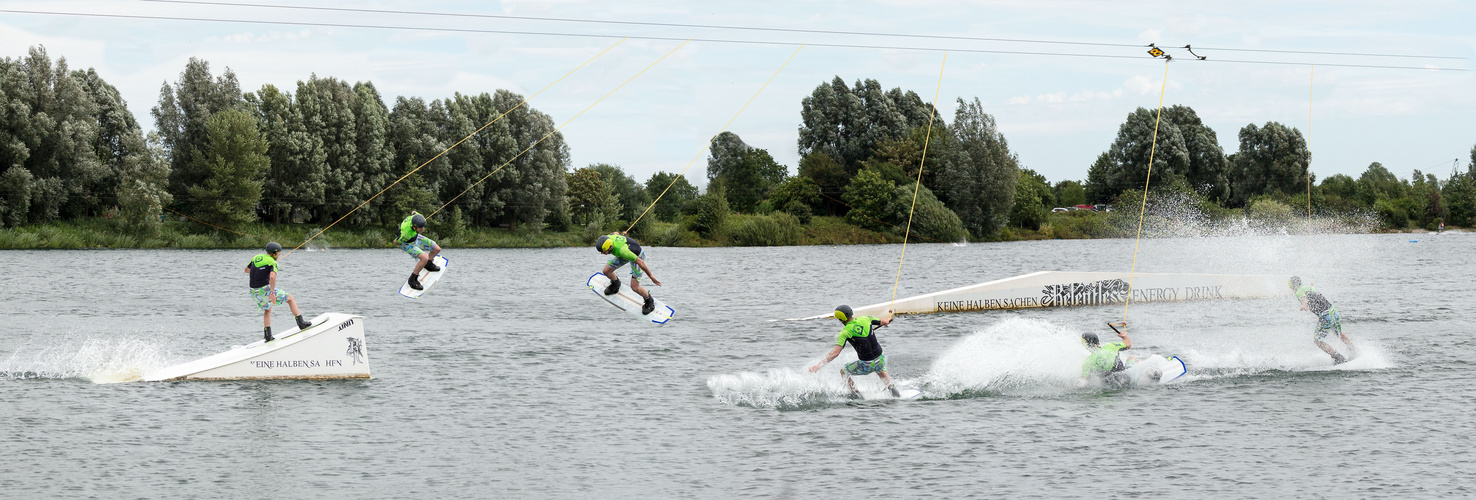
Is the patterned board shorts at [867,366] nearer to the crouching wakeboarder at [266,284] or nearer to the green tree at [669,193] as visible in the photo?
the crouching wakeboarder at [266,284]


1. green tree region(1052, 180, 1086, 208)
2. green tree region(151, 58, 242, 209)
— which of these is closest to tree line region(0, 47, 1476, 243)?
green tree region(151, 58, 242, 209)

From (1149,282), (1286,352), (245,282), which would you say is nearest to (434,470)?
(1286,352)

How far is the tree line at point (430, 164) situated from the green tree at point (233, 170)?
0.15 meters

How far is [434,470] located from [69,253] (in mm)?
70827

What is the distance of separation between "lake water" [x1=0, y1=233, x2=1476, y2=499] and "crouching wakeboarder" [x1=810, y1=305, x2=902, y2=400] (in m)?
0.78

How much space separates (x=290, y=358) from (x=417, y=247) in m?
5.06

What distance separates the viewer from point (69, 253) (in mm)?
76750

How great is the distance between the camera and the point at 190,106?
90.1 meters

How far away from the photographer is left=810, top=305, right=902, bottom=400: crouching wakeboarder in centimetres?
2191

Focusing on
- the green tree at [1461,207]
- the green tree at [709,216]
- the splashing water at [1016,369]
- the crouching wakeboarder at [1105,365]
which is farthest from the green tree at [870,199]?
the green tree at [1461,207]

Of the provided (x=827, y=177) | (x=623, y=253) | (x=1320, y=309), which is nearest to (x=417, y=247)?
(x=623, y=253)

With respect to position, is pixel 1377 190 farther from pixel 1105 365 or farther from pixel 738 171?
pixel 1105 365

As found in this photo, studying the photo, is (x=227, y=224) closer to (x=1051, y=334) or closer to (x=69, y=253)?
(x=69, y=253)

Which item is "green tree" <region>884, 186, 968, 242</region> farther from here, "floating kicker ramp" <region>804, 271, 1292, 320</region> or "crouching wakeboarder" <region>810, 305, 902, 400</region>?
"crouching wakeboarder" <region>810, 305, 902, 400</region>
